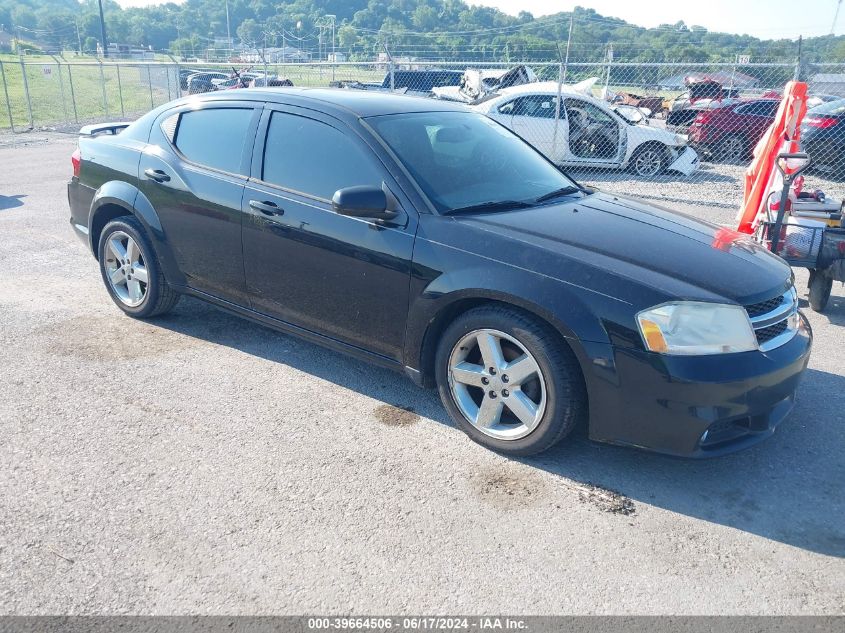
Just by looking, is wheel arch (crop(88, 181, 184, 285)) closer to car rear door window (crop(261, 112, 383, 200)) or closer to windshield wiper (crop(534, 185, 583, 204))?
car rear door window (crop(261, 112, 383, 200))

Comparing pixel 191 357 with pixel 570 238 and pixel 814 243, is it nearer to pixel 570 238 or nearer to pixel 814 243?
pixel 570 238

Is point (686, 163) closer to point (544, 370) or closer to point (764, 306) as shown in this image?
point (764, 306)

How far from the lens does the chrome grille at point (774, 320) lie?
10.6 ft

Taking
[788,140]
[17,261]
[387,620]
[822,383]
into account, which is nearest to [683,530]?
[387,620]

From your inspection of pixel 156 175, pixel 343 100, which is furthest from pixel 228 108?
pixel 343 100

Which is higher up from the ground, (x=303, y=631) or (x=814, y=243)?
(x=814, y=243)

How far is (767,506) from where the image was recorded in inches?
125

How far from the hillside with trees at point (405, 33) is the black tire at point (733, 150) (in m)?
2.88

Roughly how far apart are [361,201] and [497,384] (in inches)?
44.8

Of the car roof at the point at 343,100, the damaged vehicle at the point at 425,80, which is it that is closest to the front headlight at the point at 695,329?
the car roof at the point at 343,100

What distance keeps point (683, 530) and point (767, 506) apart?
0.47m

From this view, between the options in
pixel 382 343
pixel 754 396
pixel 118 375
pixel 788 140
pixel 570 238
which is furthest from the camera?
pixel 788 140

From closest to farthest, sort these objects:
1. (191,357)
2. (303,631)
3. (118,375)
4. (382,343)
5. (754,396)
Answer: (303,631)
(754,396)
(382,343)
(118,375)
(191,357)

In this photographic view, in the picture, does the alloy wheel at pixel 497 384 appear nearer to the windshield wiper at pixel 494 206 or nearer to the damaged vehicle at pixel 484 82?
the windshield wiper at pixel 494 206
